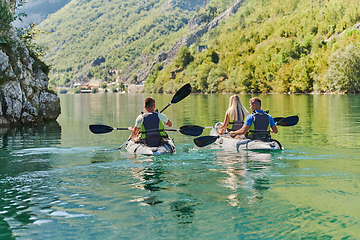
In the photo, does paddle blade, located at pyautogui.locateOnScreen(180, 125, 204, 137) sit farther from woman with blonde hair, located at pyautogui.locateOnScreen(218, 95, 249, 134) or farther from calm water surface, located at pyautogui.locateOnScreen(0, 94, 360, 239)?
calm water surface, located at pyautogui.locateOnScreen(0, 94, 360, 239)

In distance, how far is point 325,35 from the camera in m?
98.1

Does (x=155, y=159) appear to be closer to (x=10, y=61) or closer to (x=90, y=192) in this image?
(x=90, y=192)

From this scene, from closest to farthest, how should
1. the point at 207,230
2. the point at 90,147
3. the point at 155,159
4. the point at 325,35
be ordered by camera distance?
1. the point at 207,230
2. the point at 155,159
3. the point at 90,147
4. the point at 325,35

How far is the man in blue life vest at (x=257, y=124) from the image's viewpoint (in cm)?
1128

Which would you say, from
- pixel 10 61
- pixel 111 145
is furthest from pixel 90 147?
pixel 10 61

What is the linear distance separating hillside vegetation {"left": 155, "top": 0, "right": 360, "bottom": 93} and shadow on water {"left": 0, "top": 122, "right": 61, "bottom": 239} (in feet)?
198

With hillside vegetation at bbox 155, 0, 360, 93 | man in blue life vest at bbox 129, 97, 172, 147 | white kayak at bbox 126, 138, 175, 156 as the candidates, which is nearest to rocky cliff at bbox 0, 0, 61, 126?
white kayak at bbox 126, 138, 175, 156

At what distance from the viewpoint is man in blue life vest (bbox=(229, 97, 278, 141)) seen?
444 inches

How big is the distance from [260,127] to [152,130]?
3.53 m

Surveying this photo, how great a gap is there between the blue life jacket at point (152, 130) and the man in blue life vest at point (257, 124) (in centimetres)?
268

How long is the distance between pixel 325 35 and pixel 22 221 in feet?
345

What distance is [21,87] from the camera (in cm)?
2230

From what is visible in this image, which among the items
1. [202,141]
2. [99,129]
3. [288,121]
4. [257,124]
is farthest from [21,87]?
[288,121]

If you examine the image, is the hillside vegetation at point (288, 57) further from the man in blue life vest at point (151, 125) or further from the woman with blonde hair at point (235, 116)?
the man in blue life vest at point (151, 125)
